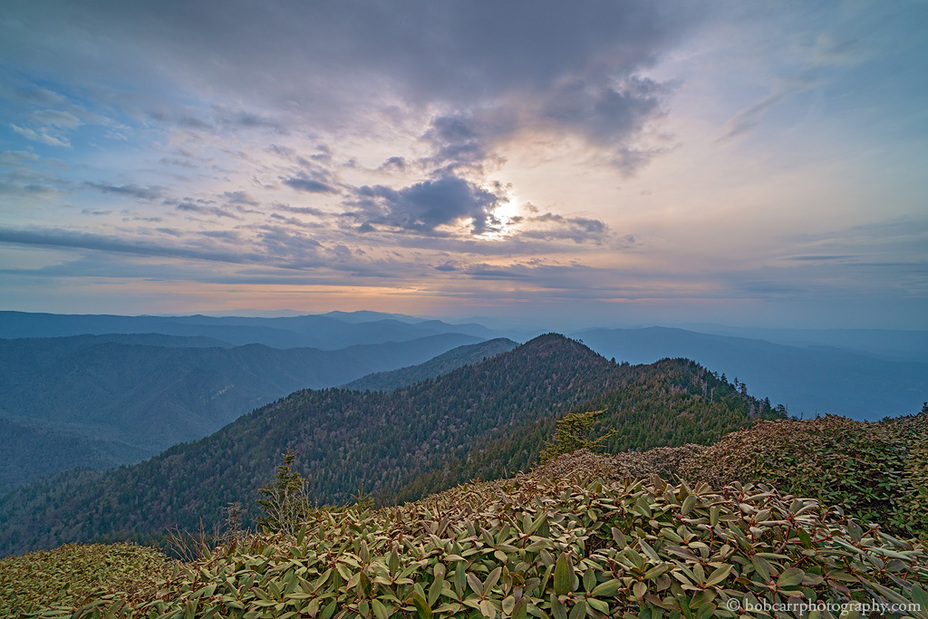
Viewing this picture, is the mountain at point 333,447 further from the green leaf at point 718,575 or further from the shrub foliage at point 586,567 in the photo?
the green leaf at point 718,575

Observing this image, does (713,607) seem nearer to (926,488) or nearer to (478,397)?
(926,488)

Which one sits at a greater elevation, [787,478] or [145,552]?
[787,478]

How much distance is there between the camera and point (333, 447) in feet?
402

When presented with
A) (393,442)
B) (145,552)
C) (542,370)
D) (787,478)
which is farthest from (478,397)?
(787,478)

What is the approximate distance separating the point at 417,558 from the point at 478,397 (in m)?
126

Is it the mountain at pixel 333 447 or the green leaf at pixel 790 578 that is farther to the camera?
the mountain at pixel 333 447

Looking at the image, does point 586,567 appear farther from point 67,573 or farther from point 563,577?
point 67,573

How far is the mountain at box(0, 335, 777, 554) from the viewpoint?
96.4 meters

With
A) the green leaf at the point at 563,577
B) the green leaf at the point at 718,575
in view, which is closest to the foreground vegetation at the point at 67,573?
the green leaf at the point at 563,577

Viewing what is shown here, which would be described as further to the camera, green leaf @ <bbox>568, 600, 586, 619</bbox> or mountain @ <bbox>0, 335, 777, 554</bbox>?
mountain @ <bbox>0, 335, 777, 554</bbox>

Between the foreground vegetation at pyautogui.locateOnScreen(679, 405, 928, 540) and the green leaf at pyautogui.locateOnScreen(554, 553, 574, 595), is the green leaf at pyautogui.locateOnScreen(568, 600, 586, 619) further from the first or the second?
the foreground vegetation at pyautogui.locateOnScreen(679, 405, 928, 540)

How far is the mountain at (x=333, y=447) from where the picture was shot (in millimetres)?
96375

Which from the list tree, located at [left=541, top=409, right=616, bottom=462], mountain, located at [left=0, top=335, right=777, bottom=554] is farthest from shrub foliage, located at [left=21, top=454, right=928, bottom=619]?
mountain, located at [left=0, top=335, right=777, bottom=554]

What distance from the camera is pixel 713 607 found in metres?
2.19
